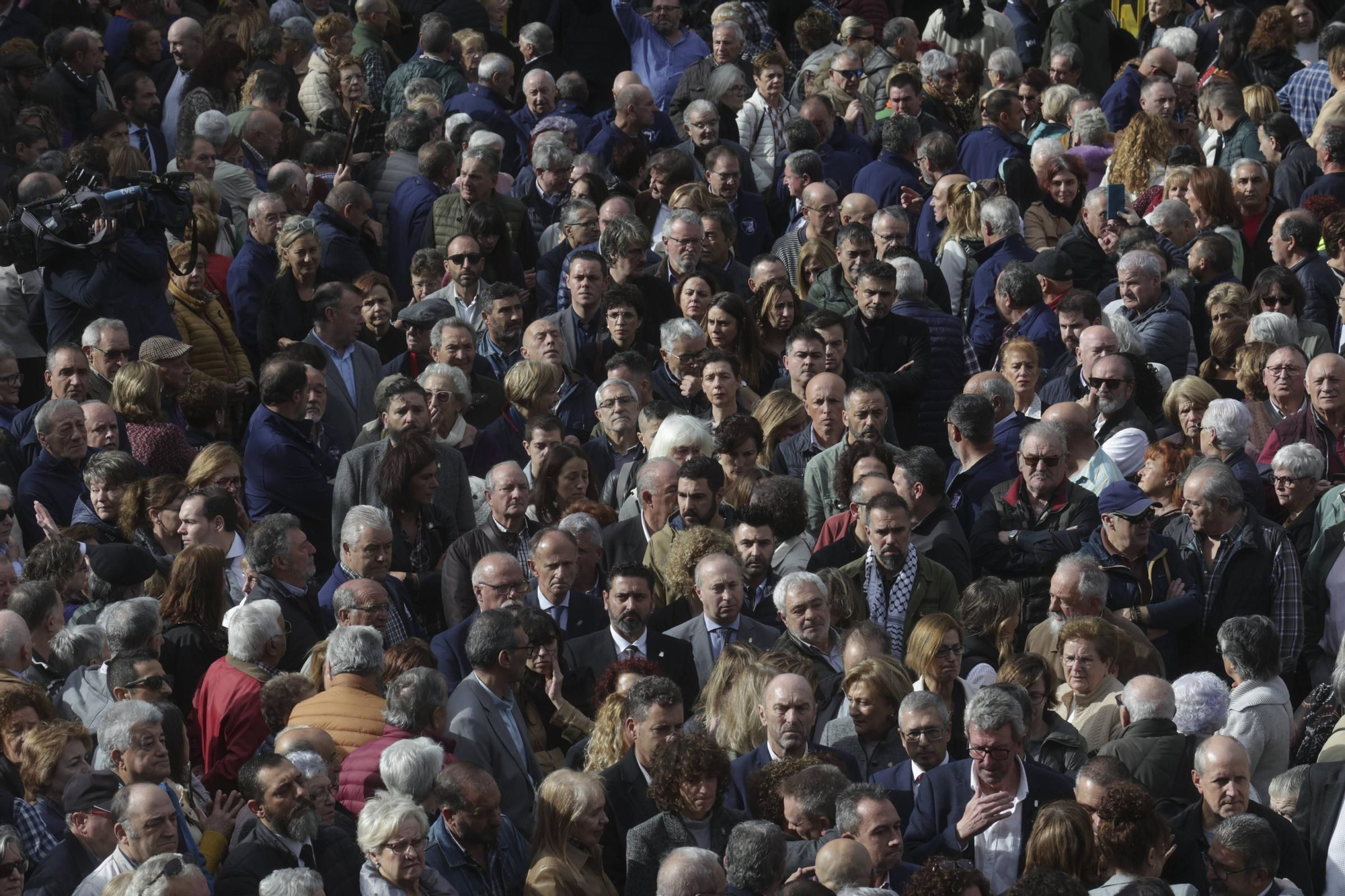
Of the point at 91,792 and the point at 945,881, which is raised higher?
the point at 91,792

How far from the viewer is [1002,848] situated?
305 inches

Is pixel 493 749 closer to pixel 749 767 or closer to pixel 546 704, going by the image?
pixel 546 704

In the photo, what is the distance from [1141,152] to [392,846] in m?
8.35

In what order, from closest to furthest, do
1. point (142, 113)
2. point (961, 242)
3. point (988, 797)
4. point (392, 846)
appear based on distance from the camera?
point (392, 846)
point (988, 797)
point (961, 242)
point (142, 113)

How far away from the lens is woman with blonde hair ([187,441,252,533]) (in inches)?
393

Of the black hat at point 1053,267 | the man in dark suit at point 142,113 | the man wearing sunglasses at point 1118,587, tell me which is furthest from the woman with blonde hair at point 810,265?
the man in dark suit at point 142,113

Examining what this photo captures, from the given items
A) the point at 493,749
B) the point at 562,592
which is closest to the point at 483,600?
the point at 562,592

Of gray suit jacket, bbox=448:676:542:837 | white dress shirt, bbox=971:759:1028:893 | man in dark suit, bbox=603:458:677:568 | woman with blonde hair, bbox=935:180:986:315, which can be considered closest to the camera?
white dress shirt, bbox=971:759:1028:893

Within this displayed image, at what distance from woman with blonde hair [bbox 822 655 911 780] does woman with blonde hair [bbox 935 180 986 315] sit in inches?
190

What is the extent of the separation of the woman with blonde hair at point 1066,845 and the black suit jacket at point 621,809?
4.40 feet

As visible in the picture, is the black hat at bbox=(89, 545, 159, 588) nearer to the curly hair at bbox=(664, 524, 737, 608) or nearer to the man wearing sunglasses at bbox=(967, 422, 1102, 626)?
the curly hair at bbox=(664, 524, 737, 608)

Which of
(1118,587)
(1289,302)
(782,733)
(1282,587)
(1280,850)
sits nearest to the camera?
(1280,850)

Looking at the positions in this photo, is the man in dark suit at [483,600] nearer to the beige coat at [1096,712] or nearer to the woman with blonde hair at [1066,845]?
the beige coat at [1096,712]

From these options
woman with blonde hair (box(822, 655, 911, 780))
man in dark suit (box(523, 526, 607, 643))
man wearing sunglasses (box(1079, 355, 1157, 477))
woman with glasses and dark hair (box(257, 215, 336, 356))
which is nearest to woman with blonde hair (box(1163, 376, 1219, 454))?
man wearing sunglasses (box(1079, 355, 1157, 477))
